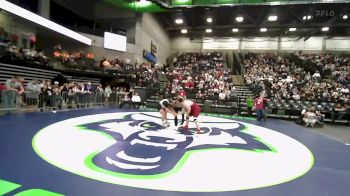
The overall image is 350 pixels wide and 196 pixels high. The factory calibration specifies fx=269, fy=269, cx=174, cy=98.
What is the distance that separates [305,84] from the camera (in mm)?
19781

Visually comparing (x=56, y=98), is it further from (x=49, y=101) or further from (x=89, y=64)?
(x=89, y=64)

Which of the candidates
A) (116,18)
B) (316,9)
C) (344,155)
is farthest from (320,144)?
(116,18)

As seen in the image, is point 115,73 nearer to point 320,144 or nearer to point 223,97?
point 223,97

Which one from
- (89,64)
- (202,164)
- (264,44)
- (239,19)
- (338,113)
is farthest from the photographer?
(264,44)

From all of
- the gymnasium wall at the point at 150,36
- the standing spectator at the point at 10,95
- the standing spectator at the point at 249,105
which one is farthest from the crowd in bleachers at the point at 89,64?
the standing spectator at the point at 249,105

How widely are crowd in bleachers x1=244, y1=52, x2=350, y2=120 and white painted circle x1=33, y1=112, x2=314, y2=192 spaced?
856 centimetres

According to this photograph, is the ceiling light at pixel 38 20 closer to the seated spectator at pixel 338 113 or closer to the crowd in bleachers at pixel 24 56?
the crowd in bleachers at pixel 24 56

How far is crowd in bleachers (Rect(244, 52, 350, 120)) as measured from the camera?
51.6 ft

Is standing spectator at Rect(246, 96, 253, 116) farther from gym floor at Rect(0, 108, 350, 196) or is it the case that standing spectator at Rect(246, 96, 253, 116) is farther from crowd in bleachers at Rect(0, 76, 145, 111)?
gym floor at Rect(0, 108, 350, 196)

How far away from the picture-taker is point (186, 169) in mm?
4809

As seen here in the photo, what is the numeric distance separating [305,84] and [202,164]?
56.9ft

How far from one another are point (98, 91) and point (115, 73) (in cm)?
559

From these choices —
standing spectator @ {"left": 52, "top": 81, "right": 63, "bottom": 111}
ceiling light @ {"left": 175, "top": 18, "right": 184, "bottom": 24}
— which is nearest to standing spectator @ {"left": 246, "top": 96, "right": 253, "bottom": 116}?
standing spectator @ {"left": 52, "top": 81, "right": 63, "bottom": 111}

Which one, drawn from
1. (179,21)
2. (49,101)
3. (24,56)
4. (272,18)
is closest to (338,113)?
(49,101)
